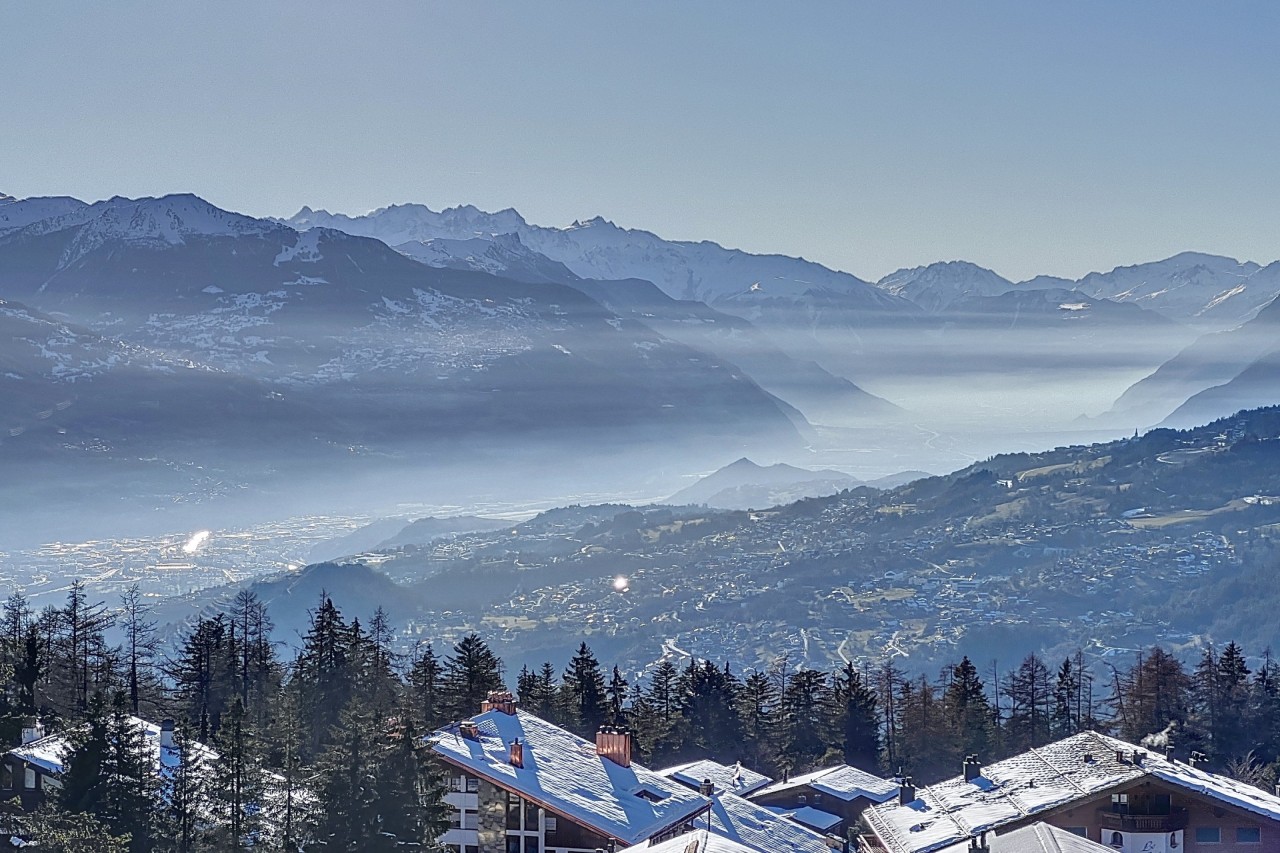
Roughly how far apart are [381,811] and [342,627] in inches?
1781

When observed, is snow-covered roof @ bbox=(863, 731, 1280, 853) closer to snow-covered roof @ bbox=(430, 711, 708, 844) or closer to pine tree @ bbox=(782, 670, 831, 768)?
snow-covered roof @ bbox=(430, 711, 708, 844)

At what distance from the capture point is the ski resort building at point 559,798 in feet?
199

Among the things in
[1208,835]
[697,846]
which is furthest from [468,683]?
[697,846]

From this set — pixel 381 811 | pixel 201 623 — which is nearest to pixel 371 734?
pixel 381 811

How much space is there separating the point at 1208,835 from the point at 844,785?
28.0 m

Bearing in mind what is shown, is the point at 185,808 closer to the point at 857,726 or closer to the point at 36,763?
the point at 36,763

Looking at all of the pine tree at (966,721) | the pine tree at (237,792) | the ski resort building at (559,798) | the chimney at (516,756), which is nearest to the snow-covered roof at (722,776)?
the ski resort building at (559,798)

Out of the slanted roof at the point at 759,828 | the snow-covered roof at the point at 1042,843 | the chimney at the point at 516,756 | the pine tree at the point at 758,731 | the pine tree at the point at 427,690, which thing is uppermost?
the chimney at the point at 516,756

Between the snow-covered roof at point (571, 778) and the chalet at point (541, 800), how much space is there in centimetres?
4

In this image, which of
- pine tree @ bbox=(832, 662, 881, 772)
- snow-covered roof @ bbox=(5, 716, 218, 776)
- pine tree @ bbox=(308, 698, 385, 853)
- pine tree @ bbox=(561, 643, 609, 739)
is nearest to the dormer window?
snow-covered roof @ bbox=(5, 716, 218, 776)

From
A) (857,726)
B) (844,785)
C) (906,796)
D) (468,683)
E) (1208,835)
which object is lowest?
(857,726)

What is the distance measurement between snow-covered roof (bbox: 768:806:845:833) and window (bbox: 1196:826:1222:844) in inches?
939

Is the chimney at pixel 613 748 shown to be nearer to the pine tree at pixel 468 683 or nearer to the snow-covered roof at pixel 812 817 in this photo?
the snow-covered roof at pixel 812 817

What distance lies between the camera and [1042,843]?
48.8 meters
